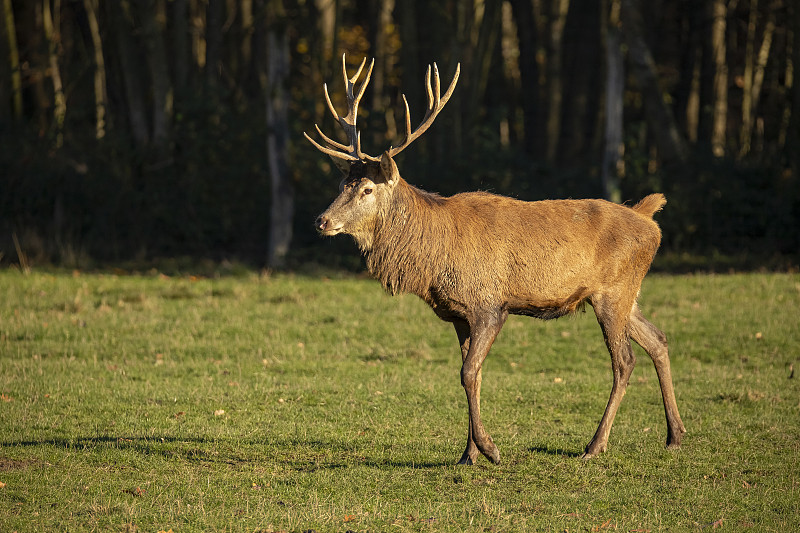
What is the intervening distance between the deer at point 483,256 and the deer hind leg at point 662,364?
0.05 feet

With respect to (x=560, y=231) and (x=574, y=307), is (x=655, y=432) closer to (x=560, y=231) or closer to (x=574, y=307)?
(x=574, y=307)

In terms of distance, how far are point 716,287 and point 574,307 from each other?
861 cm

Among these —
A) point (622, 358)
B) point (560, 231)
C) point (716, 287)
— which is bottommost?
point (716, 287)

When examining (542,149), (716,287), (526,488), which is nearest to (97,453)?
(526,488)

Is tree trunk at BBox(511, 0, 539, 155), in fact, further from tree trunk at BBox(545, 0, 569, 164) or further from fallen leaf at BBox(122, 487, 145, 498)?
fallen leaf at BBox(122, 487, 145, 498)

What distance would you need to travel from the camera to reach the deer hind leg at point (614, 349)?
8.18m

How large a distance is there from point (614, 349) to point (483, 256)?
4.89ft

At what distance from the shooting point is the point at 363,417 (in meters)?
9.28

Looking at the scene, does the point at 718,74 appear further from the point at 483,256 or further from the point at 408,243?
the point at 408,243

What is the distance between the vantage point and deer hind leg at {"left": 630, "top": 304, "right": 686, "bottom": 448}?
27.7ft

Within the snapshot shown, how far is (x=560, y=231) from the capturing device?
8.22 metres

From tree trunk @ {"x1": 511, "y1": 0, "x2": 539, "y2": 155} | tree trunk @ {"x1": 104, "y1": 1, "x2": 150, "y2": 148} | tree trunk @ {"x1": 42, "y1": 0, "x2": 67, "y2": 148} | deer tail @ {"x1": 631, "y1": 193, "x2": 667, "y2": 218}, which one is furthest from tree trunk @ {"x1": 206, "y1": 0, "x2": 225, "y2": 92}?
deer tail @ {"x1": 631, "y1": 193, "x2": 667, "y2": 218}

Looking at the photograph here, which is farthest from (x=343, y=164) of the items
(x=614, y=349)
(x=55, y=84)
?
(x=55, y=84)

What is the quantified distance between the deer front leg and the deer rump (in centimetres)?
14
